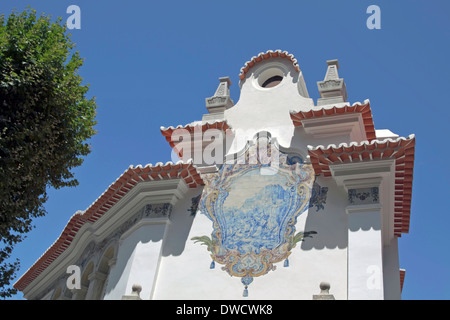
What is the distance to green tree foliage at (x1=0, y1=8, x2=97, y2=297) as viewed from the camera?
27.3ft

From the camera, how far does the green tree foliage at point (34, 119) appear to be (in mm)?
8312

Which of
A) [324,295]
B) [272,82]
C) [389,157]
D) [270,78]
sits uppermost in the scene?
[270,78]

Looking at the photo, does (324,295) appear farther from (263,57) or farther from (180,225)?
(263,57)

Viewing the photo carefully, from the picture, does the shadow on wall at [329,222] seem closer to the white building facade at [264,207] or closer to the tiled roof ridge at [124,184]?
the white building facade at [264,207]

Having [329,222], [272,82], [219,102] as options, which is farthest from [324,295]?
[272,82]

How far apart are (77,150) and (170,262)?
332cm

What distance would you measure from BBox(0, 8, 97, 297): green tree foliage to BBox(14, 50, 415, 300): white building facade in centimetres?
232

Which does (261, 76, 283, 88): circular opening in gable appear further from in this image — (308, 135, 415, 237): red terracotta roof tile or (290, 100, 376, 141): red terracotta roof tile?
(308, 135, 415, 237): red terracotta roof tile

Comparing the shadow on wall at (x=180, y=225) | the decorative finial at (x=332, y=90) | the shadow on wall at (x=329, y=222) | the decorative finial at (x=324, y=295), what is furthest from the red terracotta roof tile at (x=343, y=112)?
the decorative finial at (x=324, y=295)

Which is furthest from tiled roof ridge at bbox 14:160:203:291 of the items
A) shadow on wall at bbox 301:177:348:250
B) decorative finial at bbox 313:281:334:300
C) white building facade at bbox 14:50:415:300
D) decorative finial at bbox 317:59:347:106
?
decorative finial at bbox 313:281:334:300

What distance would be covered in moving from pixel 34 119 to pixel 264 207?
528 cm

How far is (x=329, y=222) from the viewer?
9.92 metres

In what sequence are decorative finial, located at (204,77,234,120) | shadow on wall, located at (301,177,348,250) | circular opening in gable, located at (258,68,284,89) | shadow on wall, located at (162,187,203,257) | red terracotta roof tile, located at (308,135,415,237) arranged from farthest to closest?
circular opening in gable, located at (258,68,284,89) → decorative finial, located at (204,77,234,120) → shadow on wall, located at (162,187,203,257) → shadow on wall, located at (301,177,348,250) → red terracotta roof tile, located at (308,135,415,237)
